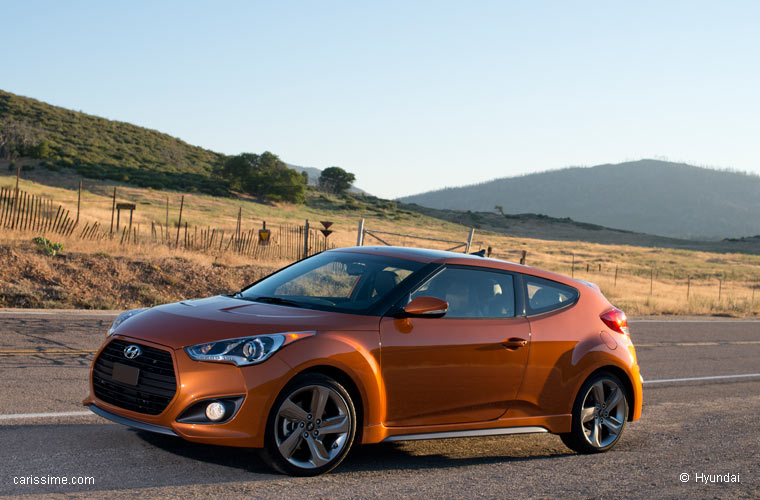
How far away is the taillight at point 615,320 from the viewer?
22.9ft

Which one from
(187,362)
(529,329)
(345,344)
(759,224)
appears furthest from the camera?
(759,224)

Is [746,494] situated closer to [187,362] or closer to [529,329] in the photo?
[529,329]

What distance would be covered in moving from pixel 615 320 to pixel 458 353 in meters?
1.94

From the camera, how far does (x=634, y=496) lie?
545cm

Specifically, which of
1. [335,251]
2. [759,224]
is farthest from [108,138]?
[759,224]

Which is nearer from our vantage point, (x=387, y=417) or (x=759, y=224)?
(x=387, y=417)

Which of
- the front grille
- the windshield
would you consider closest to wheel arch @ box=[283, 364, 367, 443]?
the windshield

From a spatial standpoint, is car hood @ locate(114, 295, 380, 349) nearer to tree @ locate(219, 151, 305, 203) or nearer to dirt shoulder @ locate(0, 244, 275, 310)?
dirt shoulder @ locate(0, 244, 275, 310)

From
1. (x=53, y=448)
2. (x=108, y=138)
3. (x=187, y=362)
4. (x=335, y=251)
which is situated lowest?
(x=53, y=448)

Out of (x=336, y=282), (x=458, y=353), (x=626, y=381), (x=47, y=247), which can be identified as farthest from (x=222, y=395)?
(x=47, y=247)

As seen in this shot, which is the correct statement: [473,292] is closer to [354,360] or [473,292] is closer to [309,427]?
[354,360]

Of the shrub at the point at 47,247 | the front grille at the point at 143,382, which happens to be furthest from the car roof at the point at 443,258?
the shrub at the point at 47,247

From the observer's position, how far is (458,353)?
5.84 meters

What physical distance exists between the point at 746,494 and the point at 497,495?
6.49 ft
